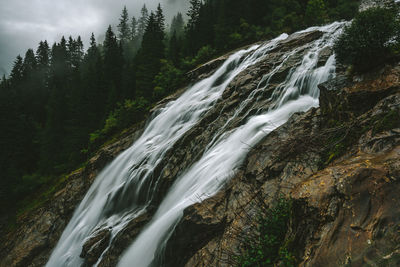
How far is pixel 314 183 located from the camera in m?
3.55

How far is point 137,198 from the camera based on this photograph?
10.1m

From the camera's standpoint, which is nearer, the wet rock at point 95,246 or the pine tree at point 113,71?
the wet rock at point 95,246

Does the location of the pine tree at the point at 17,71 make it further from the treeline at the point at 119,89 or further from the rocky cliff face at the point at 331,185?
the rocky cliff face at the point at 331,185

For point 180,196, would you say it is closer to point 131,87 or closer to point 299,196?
point 299,196

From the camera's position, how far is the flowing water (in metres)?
7.09

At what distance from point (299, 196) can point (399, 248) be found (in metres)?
1.36

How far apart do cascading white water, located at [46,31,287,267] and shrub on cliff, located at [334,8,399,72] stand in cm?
735

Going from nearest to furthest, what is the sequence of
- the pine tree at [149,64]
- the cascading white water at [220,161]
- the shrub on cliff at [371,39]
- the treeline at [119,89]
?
the shrub on cliff at [371,39] → the cascading white water at [220,161] → the treeline at [119,89] → the pine tree at [149,64]

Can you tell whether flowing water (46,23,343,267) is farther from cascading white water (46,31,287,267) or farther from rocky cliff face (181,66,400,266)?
rocky cliff face (181,66,400,266)

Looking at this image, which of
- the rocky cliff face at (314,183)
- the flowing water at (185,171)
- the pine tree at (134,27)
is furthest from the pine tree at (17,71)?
the rocky cliff face at (314,183)

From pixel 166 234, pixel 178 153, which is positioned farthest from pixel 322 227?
pixel 178 153

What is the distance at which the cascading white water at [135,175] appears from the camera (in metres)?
10.2

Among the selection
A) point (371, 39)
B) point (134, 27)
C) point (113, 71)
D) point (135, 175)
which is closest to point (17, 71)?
point (113, 71)

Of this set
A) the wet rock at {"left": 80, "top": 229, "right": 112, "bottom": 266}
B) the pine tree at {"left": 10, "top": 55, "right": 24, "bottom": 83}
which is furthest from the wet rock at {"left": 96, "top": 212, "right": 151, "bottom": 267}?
the pine tree at {"left": 10, "top": 55, "right": 24, "bottom": 83}
